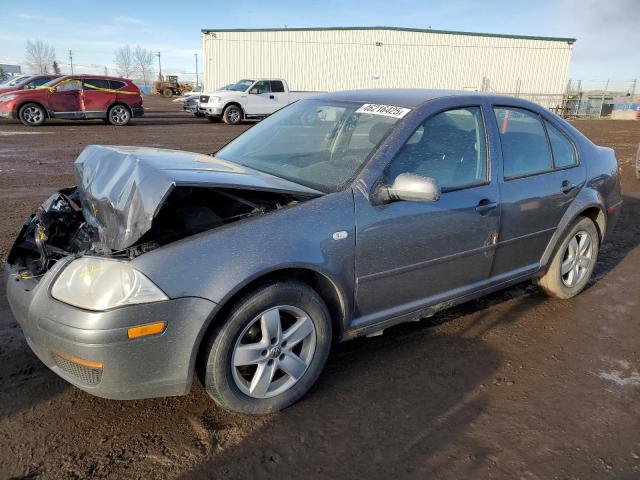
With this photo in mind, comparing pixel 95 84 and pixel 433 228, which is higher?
Result: pixel 95 84

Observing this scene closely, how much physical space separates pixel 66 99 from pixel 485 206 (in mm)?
17106

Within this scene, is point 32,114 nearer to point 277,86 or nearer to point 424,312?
point 277,86

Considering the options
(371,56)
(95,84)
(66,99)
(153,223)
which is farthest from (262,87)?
(153,223)

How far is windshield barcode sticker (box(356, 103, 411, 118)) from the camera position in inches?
123

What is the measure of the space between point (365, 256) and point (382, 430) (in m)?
0.89

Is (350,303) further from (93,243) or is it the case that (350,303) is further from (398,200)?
(93,243)

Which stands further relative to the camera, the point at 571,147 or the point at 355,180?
the point at 571,147

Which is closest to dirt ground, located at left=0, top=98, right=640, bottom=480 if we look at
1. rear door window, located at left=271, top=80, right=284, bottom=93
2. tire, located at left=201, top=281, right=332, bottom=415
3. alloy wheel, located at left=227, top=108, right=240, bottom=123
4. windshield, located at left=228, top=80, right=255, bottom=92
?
tire, located at left=201, top=281, right=332, bottom=415

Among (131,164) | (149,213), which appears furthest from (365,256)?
(131,164)

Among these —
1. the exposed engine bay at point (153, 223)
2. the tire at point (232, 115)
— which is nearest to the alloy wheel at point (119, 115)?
the tire at point (232, 115)

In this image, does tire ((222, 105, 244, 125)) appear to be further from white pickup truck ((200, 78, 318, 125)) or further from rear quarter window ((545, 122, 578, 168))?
rear quarter window ((545, 122, 578, 168))

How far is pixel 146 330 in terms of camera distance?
2215 millimetres

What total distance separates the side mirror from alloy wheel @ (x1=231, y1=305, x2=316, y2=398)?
2.68 feet

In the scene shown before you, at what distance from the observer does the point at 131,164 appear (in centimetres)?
267
